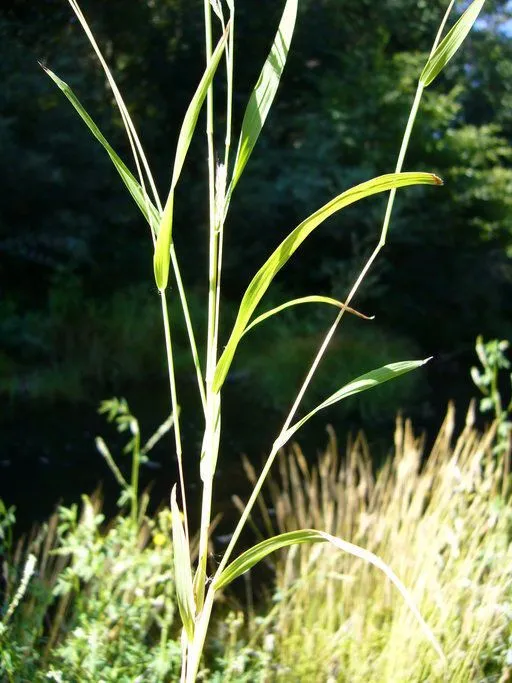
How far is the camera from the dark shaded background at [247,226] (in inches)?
300

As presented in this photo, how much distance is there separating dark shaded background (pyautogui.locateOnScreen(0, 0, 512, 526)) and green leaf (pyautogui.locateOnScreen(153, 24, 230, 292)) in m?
4.58

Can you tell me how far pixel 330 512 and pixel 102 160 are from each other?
6556 millimetres

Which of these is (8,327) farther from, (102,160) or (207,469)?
(207,469)

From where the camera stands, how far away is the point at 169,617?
6.76 feet

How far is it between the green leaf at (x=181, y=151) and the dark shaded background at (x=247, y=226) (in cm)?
458

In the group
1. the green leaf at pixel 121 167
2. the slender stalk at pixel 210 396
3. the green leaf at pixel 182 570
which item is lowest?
the green leaf at pixel 182 570

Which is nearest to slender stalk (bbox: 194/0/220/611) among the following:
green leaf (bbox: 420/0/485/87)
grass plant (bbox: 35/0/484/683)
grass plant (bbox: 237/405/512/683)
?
grass plant (bbox: 35/0/484/683)

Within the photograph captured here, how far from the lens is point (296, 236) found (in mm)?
1178

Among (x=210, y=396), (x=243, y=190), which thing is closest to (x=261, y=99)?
(x=210, y=396)

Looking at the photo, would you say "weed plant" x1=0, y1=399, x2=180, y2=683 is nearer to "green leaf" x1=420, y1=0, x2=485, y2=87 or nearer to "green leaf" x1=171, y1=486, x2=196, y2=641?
"green leaf" x1=171, y1=486, x2=196, y2=641

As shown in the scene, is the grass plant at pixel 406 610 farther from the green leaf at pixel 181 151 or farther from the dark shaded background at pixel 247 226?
the dark shaded background at pixel 247 226

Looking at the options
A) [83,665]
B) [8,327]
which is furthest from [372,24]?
[83,665]

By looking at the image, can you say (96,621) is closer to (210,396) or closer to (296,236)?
(210,396)

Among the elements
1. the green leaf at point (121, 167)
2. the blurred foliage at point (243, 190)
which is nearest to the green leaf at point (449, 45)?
the green leaf at point (121, 167)
